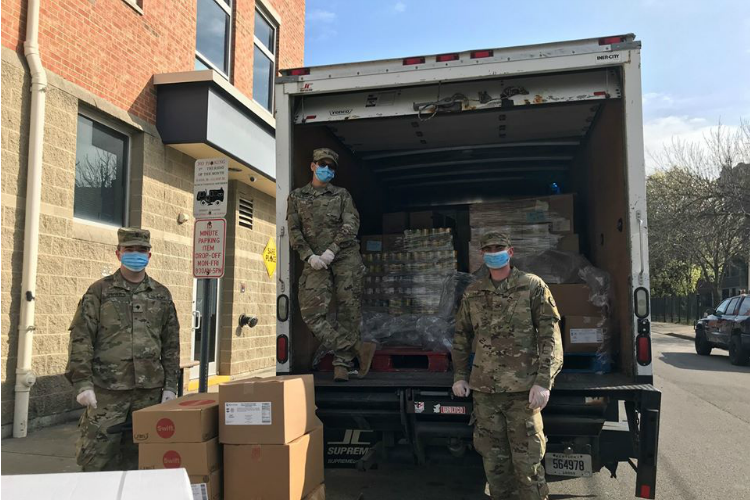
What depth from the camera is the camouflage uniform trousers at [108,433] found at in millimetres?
3676

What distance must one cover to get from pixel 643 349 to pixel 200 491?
9.43 ft

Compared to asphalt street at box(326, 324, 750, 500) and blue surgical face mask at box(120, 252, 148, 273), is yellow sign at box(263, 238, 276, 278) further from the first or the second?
blue surgical face mask at box(120, 252, 148, 273)

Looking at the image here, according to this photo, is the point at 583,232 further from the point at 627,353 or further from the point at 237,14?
the point at 237,14

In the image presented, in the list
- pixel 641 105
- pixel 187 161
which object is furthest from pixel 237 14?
pixel 641 105

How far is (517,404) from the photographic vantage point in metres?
3.68

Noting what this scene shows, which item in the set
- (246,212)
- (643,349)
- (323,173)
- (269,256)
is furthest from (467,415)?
(269,256)

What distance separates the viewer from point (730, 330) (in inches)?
546

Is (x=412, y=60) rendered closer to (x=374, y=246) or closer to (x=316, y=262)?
(x=316, y=262)

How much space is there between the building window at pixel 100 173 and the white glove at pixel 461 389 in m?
5.28

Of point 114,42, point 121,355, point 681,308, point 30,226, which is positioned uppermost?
point 114,42

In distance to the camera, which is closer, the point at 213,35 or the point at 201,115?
the point at 201,115

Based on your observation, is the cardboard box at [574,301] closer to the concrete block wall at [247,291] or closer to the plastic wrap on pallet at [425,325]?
the plastic wrap on pallet at [425,325]

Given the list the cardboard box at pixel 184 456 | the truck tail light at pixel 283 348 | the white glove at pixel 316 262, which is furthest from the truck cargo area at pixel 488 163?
the cardboard box at pixel 184 456

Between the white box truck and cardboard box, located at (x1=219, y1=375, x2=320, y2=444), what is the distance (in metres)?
0.79
